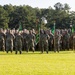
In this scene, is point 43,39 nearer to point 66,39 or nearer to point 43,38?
point 43,38

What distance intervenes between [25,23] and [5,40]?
57254 mm

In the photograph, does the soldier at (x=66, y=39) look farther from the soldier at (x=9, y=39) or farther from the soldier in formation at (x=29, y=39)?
the soldier at (x=9, y=39)

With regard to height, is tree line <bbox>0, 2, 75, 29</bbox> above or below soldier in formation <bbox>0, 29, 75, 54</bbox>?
above

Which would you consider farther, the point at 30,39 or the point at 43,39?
the point at 30,39

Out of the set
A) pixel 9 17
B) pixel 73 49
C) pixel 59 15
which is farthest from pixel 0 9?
pixel 73 49

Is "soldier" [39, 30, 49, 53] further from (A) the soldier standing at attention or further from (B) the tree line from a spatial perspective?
(B) the tree line

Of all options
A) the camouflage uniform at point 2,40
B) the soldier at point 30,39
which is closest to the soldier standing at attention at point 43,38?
the soldier at point 30,39

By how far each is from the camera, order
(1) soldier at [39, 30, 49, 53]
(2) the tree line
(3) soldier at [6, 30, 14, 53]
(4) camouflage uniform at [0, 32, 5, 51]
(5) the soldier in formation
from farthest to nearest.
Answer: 1. (2) the tree line
2. (4) camouflage uniform at [0, 32, 5, 51]
3. (1) soldier at [39, 30, 49, 53]
4. (3) soldier at [6, 30, 14, 53]
5. (5) the soldier in formation

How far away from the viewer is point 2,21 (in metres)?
91.1

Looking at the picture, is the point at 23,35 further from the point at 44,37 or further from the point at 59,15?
the point at 59,15

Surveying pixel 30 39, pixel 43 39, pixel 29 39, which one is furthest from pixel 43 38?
pixel 29 39

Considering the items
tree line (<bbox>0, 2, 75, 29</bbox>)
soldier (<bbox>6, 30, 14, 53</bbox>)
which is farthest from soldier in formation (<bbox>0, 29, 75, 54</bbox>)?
tree line (<bbox>0, 2, 75, 29</bbox>)

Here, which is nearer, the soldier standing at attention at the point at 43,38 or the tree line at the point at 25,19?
the soldier standing at attention at the point at 43,38

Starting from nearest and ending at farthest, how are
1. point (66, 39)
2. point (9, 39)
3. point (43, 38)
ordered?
point (9, 39)
point (43, 38)
point (66, 39)
